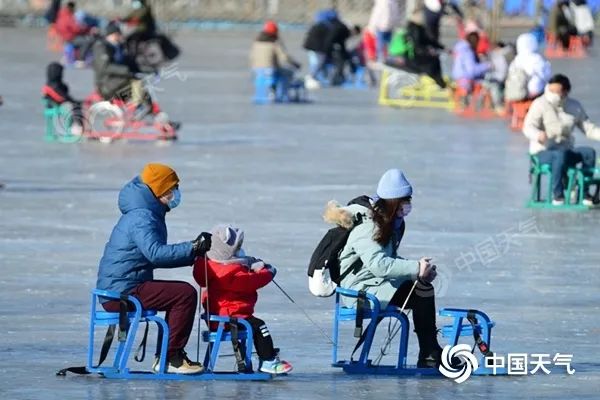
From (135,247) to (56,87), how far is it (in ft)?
42.2

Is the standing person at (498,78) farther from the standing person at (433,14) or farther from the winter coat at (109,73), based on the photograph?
the winter coat at (109,73)

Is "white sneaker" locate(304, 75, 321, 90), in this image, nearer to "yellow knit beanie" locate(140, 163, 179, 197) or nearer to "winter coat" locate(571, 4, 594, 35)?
"winter coat" locate(571, 4, 594, 35)

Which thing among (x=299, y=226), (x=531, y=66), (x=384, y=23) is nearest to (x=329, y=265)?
(x=299, y=226)

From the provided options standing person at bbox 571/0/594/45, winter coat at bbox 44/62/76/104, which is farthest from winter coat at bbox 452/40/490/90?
standing person at bbox 571/0/594/45

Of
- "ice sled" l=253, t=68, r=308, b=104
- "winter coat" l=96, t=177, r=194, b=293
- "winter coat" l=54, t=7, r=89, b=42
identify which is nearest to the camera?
"winter coat" l=96, t=177, r=194, b=293

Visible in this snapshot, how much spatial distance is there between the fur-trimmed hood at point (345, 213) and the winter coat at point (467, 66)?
54.3 feet

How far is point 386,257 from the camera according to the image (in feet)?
30.6

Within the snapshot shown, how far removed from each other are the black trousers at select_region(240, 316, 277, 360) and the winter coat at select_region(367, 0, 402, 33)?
26.5 meters

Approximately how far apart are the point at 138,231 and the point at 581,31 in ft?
103

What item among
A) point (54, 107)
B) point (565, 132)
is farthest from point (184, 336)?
point (54, 107)

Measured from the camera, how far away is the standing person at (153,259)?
8945mm

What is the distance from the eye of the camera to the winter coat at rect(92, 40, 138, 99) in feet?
71.6

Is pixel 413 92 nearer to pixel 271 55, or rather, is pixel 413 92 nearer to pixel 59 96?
pixel 271 55

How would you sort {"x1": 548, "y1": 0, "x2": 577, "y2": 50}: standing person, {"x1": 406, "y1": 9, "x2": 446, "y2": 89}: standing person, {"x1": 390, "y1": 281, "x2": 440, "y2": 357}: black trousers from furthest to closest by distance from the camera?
{"x1": 548, "y1": 0, "x2": 577, "y2": 50}: standing person
{"x1": 406, "y1": 9, "x2": 446, "y2": 89}: standing person
{"x1": 390, "y1": 281, "x2": 440, "y2": 357}: black trousers
